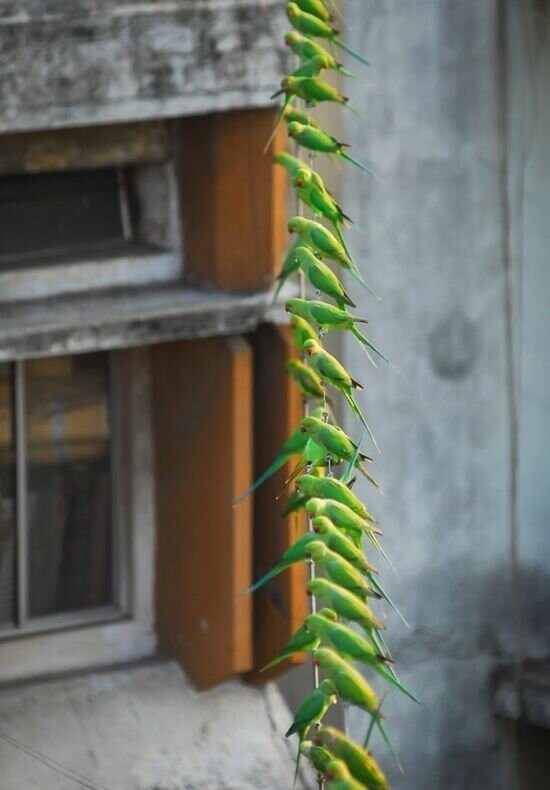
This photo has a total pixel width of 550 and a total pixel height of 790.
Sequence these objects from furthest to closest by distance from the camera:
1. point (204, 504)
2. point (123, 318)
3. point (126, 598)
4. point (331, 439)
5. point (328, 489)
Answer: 1. point (126, 598)
2. point (204, 504)
3. point (123, 318)
4. point (331, 439)
5. point (328, 489)

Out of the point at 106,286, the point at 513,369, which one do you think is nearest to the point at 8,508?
the point at 106,286

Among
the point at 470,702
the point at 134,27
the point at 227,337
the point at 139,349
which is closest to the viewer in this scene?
the point at 134,27

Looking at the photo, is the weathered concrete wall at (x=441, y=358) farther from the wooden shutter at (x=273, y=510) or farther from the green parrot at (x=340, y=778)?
the green parrot at (x=340, y=778)

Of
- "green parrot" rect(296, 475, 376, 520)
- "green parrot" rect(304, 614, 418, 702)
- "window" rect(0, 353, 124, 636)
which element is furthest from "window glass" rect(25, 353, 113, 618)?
"green parrot" rect(304, 614, 418, 702)

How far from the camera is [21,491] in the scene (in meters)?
6.56

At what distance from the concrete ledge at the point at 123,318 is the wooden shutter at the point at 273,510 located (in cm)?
17

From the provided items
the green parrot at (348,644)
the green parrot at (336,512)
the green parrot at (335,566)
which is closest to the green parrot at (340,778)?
the green parrot at (348,644)

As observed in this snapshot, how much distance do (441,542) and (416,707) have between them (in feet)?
2.08

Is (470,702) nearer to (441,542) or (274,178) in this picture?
(441,542)

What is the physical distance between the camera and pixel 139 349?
22.3 ft

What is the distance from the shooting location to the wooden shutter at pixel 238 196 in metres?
6.27

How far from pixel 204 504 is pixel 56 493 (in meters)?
0.54

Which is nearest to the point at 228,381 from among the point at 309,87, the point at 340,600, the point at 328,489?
the point at 309,87

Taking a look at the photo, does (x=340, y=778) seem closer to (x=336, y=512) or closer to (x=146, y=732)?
(x=336, y=512)
